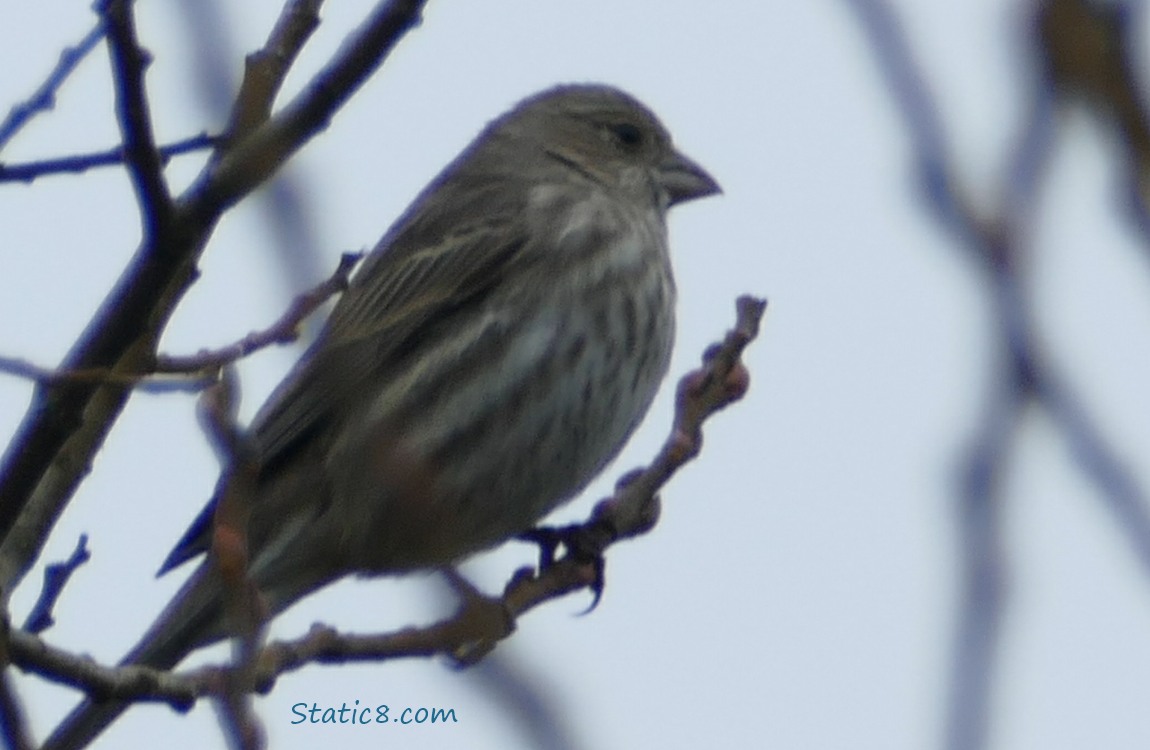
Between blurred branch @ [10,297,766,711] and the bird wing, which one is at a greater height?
the bird wing

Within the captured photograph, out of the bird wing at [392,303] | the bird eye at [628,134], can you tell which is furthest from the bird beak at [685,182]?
the bird wing at [392,303]

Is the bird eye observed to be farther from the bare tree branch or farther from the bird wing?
the bare tree branch

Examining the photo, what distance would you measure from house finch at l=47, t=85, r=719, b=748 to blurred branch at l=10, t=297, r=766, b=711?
100 cm

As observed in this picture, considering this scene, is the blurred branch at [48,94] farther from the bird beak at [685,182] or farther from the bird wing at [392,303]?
the bird beak at [685,182]

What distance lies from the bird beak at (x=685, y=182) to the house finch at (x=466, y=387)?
586 mm

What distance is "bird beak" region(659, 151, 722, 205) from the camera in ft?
25.7

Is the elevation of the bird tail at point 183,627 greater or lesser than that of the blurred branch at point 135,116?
lesser

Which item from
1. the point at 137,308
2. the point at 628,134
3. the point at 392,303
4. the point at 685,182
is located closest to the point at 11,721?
the point at 137,308

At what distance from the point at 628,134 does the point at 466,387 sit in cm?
224

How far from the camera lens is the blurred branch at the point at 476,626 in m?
3.26

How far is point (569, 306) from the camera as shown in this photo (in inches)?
257

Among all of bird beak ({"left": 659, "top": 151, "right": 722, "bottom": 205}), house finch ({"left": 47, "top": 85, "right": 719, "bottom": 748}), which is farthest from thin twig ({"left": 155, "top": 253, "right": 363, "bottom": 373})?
bird beak ({"left": 659, "top": 151, "right": 722, "bottom": 205})

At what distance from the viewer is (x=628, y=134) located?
8.15 m

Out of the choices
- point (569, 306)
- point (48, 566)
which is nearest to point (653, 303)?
point (569, 306)
